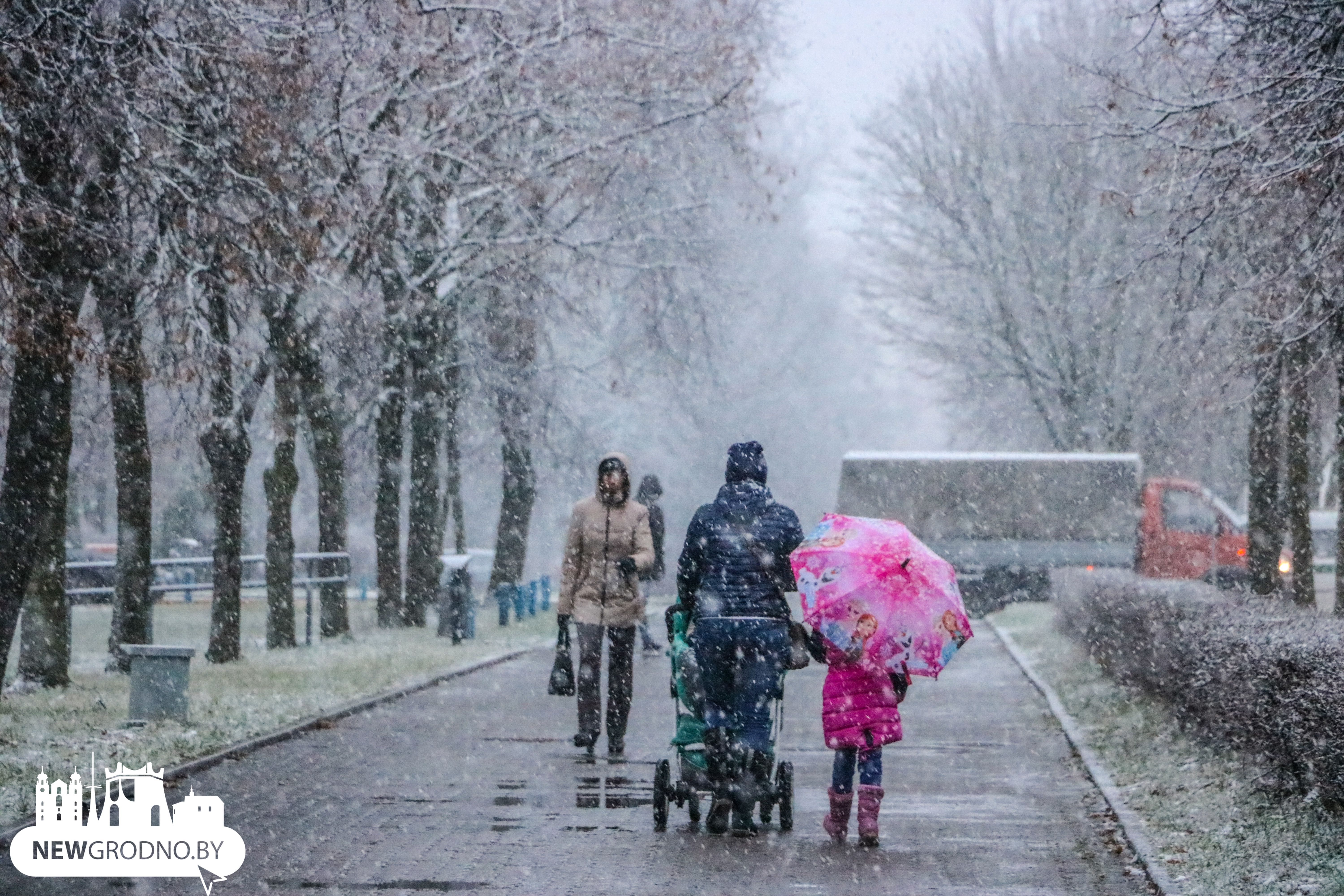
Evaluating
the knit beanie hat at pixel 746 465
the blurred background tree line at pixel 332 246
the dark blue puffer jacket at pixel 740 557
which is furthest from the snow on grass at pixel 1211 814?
the blurred background tree line at pixel 332 246

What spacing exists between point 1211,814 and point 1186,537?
79.7 feet

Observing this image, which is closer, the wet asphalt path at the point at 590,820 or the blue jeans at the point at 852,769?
the wet asphalt path at the point at 590,820

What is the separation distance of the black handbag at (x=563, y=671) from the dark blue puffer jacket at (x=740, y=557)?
315cm

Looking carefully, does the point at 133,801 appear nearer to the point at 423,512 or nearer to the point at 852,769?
the point at 852,769

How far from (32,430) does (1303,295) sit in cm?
980

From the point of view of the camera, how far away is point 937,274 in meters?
38.3

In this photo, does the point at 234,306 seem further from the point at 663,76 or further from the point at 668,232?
the point at 668,232

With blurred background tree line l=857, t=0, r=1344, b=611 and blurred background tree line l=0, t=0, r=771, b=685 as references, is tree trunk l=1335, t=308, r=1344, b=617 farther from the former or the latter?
blurred background tree line l=0, t=0, r=771, b=685

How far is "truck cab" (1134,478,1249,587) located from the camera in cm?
3244

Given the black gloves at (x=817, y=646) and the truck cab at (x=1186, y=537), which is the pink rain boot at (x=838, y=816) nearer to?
the black gloves at (x=817, y=646)

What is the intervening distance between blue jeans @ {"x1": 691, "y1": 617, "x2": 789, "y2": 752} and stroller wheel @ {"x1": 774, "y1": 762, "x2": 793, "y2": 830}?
18 centimetres

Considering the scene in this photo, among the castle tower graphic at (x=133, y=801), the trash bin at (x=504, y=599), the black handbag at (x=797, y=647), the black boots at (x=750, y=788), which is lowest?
the trash bin at (x=504, y=599)

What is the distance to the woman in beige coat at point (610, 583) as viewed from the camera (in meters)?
11.8

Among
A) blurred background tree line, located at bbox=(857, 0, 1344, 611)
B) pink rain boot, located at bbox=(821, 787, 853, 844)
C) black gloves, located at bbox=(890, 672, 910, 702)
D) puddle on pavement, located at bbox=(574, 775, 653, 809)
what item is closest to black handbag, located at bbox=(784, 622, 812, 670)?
black gloves, located at bbox=(890, 672, 910, 702)
